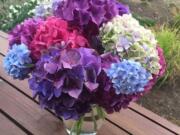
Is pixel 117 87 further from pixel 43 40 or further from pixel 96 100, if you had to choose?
pixel 43 40

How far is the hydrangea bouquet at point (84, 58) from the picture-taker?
115cm

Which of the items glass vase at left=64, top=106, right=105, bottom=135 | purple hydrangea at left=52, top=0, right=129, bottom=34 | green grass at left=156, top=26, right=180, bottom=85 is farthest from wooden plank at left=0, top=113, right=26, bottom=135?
green grass at left=156, top=26, right=180, bottom=85

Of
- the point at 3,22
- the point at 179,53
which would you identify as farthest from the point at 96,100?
the point at 3,22

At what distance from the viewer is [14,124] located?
160 cm

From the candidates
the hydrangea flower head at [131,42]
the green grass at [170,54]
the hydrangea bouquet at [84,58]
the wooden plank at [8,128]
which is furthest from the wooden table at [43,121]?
the green grass at [170,54]

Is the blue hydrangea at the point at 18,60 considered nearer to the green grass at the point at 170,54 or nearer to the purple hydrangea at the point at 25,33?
the purple hydrangea at the point at 25,33

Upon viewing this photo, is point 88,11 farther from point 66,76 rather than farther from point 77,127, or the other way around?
point 77,127

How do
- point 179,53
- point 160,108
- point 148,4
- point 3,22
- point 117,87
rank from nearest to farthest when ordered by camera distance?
1. point 117,87
2. point 160,108
3. point 179,53
4. point 3,22
5. point 148,4

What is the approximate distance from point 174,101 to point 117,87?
1.93 m

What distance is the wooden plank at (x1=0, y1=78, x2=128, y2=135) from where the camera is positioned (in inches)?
62.8

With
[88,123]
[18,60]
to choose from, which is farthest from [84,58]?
[88,123]

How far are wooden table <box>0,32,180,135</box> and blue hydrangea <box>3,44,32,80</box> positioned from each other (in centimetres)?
39

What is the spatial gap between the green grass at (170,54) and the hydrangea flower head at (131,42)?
182 centimetres

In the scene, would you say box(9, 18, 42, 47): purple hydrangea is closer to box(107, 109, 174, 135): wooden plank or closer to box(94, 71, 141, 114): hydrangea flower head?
box(94, 71, 141, 114): hydrangea flower head
